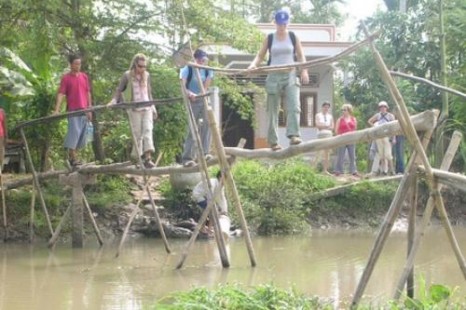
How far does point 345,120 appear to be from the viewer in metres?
15.5

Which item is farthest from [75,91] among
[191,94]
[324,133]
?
[324,133]

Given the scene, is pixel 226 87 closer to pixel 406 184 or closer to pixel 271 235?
pixel 271 235

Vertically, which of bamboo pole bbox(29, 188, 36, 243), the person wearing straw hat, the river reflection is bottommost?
the river reflection

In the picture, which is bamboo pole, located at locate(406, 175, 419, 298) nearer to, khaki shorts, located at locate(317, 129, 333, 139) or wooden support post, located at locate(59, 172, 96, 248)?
wooden support post, located at locate(59, 172, 96, 248)

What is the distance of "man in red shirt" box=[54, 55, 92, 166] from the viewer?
36.4ft

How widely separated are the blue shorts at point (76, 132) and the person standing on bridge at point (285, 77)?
10.5 ft

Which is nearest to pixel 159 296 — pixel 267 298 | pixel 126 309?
pixel 126 309

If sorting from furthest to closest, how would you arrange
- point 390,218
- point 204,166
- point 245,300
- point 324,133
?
point 324,133, point 204,166, point 390,218, point 245,300

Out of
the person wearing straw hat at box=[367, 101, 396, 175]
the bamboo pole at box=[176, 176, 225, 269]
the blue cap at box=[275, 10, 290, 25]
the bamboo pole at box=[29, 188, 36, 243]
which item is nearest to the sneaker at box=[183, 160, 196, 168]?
the bamboo pole at box=[176, 176, 225, 269]

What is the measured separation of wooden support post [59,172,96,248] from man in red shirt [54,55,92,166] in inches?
31.0

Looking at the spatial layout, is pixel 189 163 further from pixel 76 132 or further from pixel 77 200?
pixel 77 200

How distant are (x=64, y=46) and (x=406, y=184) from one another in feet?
27.0

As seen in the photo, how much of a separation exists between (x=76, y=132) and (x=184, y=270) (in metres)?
2.59

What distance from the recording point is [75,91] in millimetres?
11234
